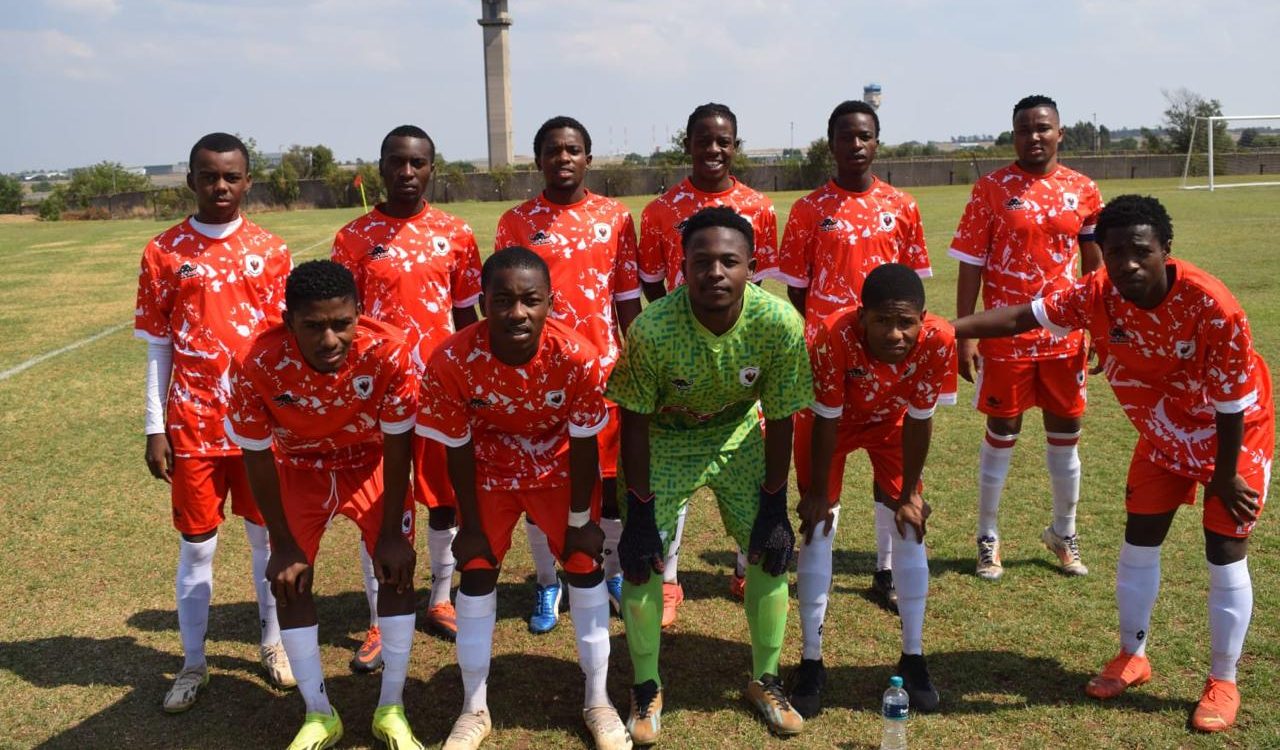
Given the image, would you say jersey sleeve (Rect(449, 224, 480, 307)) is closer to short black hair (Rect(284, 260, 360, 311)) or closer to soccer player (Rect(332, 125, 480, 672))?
soccer player (Rect(332, 125, 480, 672))

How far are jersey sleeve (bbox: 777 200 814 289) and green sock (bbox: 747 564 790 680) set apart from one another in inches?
68.8

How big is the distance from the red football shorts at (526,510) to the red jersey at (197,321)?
1239mm

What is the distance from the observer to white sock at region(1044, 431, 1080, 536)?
5.43 meters

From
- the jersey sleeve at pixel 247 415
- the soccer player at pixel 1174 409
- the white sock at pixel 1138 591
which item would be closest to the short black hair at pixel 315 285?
the jersey sleeve at pixel 247 415

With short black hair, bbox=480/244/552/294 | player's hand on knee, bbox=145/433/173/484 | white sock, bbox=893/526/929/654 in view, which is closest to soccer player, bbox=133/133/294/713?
player's hand on knee, bbox=145/433/173/484

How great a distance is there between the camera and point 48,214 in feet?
158

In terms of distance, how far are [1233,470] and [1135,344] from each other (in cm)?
60

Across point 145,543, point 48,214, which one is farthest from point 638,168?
point 145,543

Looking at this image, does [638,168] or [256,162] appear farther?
[256,162]

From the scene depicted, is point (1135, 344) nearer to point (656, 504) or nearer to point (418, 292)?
point (656, 504)

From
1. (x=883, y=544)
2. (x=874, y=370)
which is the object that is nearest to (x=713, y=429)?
(x=874, y=370)

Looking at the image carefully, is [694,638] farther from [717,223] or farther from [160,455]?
[160,455]

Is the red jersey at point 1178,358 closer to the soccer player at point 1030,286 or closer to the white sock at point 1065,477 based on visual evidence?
the soccer player at point 1030,286

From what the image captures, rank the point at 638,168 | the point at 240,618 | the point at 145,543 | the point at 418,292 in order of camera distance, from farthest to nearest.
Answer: the point at 638,168, the point at 145,543, the point at 240,618, the point at 418,292
